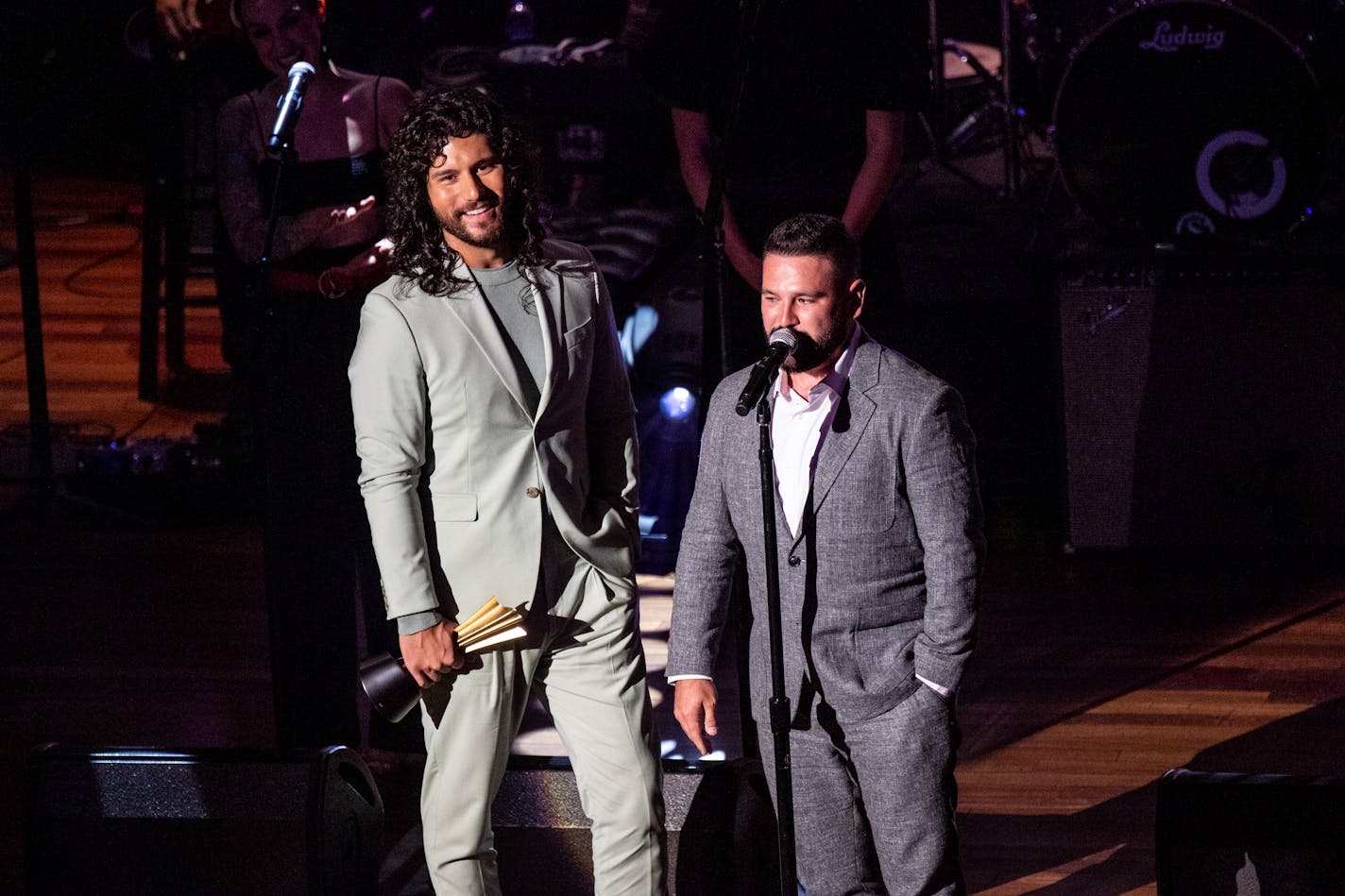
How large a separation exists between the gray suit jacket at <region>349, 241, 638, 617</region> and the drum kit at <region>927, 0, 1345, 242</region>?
163 inches

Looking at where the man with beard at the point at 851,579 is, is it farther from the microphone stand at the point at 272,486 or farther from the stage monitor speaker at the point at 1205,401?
the stage monitor speaker at the point at 1205,401

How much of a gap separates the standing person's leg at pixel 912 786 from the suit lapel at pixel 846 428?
385 millimetres

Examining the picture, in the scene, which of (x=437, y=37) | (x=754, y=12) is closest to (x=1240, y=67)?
(x=437, y=37)

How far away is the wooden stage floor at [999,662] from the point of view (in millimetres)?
3990

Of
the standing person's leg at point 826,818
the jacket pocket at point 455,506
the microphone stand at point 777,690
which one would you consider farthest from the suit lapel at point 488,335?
the standing person's leg at point 826,818

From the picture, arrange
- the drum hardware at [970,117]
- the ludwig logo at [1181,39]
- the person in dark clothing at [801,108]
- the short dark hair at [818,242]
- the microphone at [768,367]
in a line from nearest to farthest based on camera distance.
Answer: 1. the microphone at [768,367]
2. the short dark hair at [818,242]
3. the person in dark clothing at [801,108]
4. the ludwig logo at [1181,39]
5. the drum hardware at [970,117]

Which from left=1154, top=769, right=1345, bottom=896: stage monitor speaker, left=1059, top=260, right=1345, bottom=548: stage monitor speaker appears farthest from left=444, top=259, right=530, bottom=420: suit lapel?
left=1059, top=260, right=1345, bottom=548: stage monitor speaker

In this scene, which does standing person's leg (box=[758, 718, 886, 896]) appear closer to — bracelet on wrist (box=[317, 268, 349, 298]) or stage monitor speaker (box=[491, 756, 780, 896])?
stage monitor speaker (box=[491, 756, 780, 896])

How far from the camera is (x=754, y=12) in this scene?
11.4 ft

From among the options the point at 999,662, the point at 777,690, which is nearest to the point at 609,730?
the point at 777,690

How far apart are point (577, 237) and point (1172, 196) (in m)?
2.34

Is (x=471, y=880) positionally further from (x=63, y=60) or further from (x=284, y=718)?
(x=63, y=60)

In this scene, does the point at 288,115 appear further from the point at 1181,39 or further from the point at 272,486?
the point at 1181,39

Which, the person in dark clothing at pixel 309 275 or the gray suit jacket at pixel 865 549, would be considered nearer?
the gray suit jacket at pixel 865 549
